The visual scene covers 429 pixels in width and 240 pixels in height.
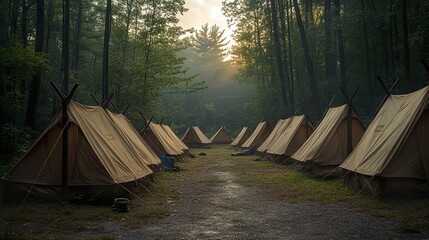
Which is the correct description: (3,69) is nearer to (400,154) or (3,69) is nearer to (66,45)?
(66,45)

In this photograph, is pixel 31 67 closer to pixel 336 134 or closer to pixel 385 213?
pixel 336 134

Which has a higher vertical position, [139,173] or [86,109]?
[86,109]

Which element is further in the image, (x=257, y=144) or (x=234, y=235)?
(x=257, y=144)

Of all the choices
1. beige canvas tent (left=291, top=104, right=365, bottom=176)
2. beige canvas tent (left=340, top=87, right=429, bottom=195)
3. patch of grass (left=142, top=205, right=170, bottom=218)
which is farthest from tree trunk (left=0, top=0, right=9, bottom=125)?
beige canvas tent (left=340, top=87, right=429, bottom=195)

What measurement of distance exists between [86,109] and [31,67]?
5595mm

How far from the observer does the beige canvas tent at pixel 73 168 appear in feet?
31.0

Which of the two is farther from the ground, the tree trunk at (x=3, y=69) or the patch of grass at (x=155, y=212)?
the tree trunk at (x=3, y=69)

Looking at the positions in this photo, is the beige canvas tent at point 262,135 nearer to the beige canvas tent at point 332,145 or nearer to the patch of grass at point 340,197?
the patch of grass at point 340,197

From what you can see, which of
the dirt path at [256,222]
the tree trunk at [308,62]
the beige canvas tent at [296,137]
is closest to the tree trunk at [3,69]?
the dirt path at [256,222]

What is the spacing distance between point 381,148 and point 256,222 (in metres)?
4.98

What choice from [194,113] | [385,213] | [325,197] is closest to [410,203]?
[385,213]

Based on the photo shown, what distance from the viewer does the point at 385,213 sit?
8219 millimetres

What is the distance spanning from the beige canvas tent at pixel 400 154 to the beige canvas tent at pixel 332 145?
109 inches

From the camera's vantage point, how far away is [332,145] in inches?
577
